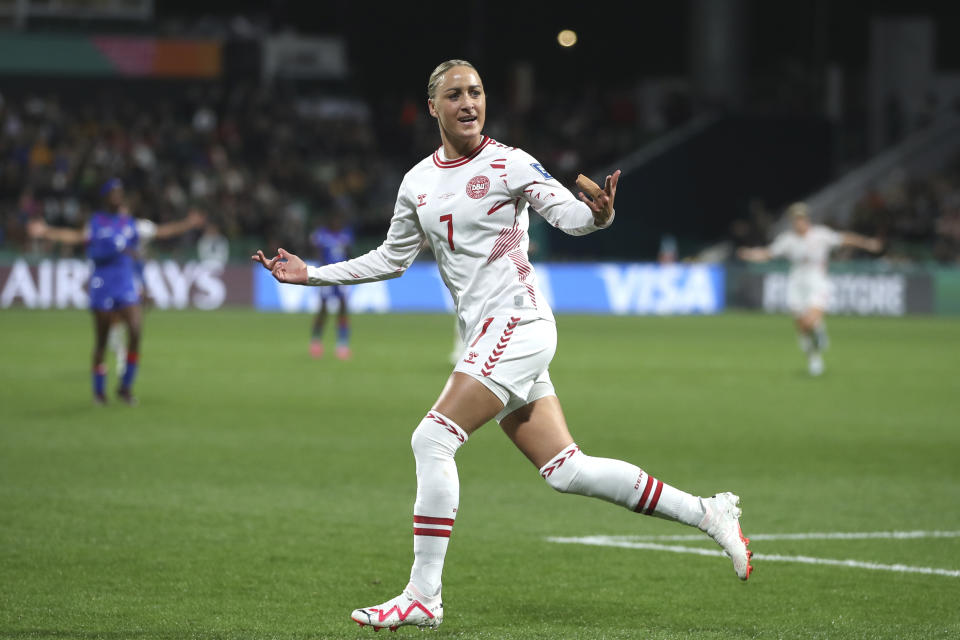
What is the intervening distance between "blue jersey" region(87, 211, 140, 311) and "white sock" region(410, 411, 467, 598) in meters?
9.52

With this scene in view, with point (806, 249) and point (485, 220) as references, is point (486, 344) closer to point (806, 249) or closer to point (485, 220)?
point (485, 220)

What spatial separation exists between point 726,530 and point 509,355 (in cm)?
125

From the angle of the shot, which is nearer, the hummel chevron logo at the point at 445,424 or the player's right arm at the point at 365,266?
the hummel chevron logo at the point at 445,424

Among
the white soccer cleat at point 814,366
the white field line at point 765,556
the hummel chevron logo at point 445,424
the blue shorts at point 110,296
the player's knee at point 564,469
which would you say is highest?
the hummel chevron logo at point 445,424

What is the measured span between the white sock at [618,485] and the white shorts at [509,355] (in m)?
0.32

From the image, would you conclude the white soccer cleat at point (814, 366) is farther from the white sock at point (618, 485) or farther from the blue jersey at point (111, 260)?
the white sock at point (618, 485)

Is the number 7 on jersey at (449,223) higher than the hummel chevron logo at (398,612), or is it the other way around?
the number 7 on jersey at (449,223)

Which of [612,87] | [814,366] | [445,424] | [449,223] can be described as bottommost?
[814,366]

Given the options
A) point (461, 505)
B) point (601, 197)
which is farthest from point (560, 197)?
point (461, 505)

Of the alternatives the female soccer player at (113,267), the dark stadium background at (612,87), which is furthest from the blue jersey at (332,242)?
the dark stadium background at (612,87)

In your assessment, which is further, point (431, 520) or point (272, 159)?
point (272, 159)

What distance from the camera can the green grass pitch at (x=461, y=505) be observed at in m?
6.47

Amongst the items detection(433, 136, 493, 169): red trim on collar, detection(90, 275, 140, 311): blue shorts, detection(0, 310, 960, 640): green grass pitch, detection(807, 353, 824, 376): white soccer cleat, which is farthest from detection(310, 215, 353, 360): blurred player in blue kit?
detection(433, 136, 493, 169): red trim on collar

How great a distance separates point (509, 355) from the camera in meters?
5.85
